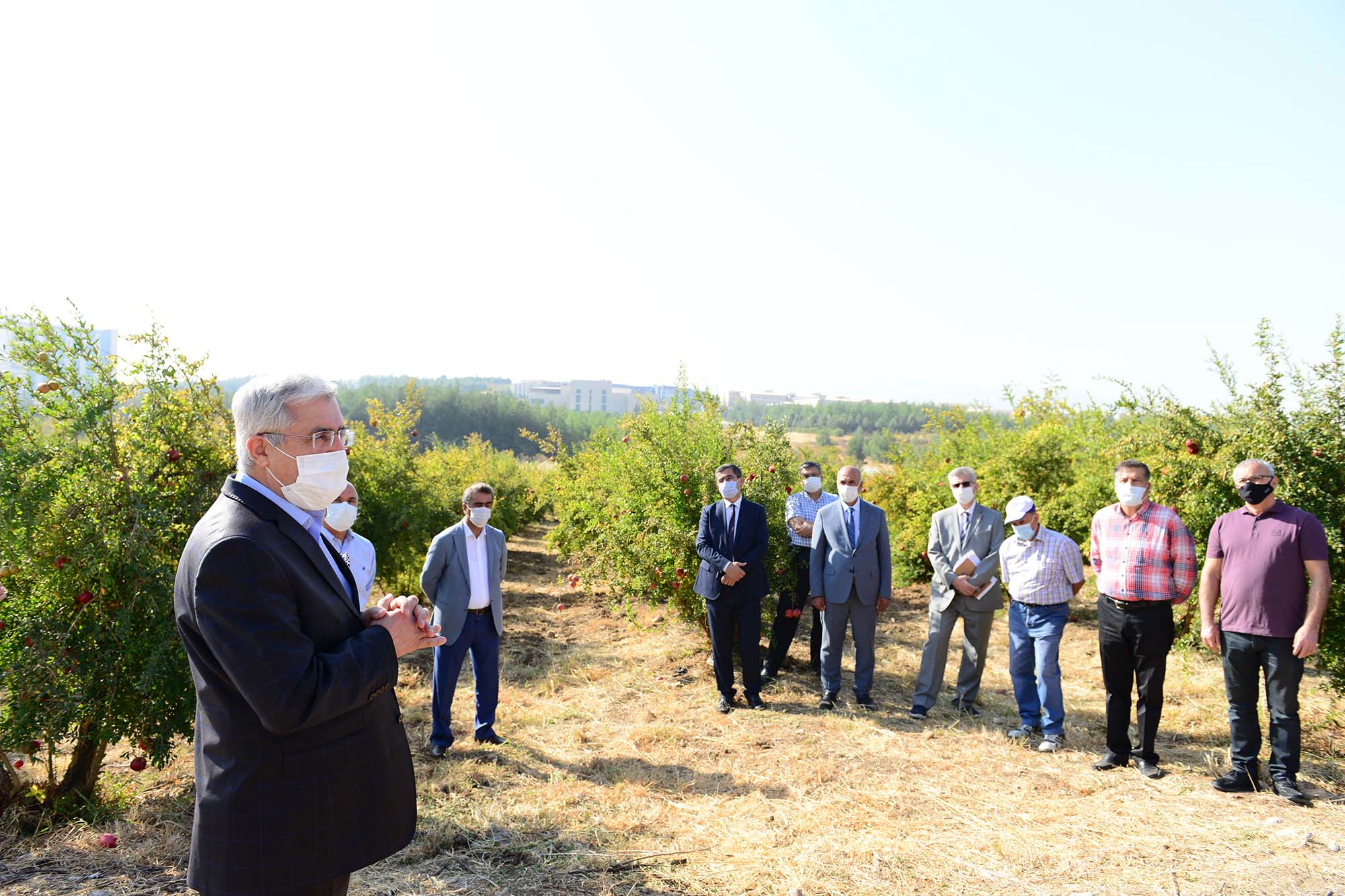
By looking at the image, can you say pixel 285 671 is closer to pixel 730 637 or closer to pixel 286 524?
pixel 286 524

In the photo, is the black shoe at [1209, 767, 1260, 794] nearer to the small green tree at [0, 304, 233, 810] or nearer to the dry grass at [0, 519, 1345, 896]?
the dry grass at [0, 519, 1345, 896]

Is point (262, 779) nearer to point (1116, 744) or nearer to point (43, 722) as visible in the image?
point (43, 722)

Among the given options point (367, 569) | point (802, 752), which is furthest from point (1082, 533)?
point (367, 569)

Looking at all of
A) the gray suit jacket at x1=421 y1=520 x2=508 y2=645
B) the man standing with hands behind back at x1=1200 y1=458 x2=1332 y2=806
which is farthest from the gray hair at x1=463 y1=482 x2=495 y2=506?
the man standing with hands behind back at x1=1200 y1=458 x2=1332 y2=806

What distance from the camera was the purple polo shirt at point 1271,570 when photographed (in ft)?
15.6

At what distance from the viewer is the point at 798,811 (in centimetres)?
477

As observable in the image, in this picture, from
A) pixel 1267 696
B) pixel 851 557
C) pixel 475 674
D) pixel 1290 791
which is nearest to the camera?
pixel 1290 791

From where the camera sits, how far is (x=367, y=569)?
5281mm

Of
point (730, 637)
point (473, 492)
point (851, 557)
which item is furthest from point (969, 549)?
point (473, 492)

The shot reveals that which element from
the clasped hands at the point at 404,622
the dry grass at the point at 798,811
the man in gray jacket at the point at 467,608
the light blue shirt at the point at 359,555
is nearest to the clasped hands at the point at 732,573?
the dry grass at the point at 798,811

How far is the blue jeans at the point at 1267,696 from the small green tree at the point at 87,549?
6.42 metres

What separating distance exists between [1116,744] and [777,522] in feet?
11.5

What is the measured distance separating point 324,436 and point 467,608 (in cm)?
398

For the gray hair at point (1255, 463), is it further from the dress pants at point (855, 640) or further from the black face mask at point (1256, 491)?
the dress pants at point (855, 640)
